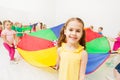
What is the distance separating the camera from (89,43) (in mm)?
2592

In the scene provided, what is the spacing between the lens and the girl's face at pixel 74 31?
133cm

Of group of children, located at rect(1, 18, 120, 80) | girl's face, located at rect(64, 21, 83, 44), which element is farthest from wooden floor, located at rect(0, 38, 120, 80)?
girl's face, located at rect(64, 21, 83, 44)

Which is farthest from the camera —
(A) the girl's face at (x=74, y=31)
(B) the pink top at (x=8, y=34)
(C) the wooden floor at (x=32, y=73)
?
(B) the pink top at (x=8, y=34)

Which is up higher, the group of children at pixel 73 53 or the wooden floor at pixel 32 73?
the group of children at pixel 73 53

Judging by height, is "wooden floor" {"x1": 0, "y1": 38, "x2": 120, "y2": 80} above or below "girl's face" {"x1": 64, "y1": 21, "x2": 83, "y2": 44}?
below

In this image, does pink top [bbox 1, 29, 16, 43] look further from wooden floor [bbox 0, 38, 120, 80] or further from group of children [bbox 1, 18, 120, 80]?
group of children [bbox 1, 18, 120, 80]

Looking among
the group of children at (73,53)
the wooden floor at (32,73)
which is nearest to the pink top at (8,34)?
the wooden floor at (32,73)

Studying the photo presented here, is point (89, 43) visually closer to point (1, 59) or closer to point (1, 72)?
point (1, 72)

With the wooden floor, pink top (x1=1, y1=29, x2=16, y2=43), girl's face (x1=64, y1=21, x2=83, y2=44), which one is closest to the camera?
girl's face (x1=64, y1=21, x2=83, y2=44)

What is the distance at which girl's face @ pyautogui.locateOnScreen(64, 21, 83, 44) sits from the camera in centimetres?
133

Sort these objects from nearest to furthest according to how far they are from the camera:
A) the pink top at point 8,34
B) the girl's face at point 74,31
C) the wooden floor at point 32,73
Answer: the girl's face at point 74,31
the wooden floor at point 32,73
the pink top at point 8,34

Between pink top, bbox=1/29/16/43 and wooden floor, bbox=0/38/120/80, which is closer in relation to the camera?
wooden floor, bbox=0/38/120/80

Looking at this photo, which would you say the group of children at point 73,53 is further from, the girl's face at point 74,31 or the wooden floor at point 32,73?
the wooden floor at point 32,73

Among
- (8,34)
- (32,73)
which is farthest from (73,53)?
(8,34)
